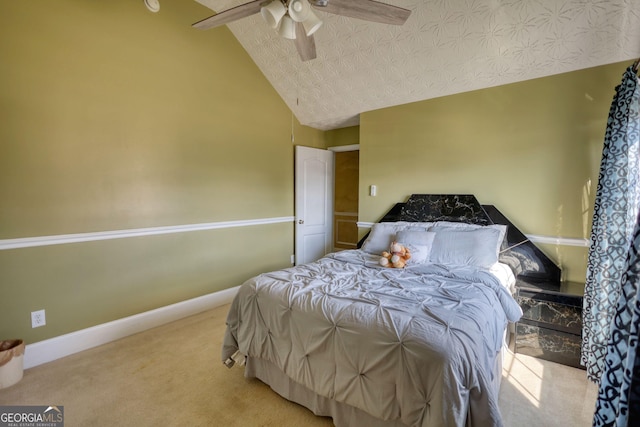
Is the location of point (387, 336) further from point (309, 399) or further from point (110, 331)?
point (110, 331)

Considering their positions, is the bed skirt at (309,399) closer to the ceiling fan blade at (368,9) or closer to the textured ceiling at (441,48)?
the ceiling fan blade at (368,9)

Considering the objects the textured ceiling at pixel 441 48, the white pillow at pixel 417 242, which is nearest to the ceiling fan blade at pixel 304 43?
the textured ceiling at pixel 441 48

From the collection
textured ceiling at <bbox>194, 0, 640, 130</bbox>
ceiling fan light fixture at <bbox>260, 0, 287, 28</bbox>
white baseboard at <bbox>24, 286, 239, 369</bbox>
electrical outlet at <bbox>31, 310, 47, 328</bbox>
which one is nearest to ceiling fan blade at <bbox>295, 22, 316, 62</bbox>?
ceiling fan light fixture at <bbox>260, 0, 287, 28</bbox>

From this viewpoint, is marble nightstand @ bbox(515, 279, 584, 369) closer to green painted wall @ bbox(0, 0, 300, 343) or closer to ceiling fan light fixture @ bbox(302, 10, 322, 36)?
ceiling fan light fixture @ bbox(302, 10, 322, 36)

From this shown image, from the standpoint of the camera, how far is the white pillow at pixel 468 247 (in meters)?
2.53

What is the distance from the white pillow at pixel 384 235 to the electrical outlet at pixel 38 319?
2810 millimetres

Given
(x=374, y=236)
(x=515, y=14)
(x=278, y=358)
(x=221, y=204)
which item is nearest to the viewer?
(x=278, y=358)

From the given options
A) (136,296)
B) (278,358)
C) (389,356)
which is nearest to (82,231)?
(136,296)

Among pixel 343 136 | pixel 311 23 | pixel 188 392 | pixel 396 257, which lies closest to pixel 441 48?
pixel 311 23

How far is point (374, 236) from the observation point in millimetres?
3150

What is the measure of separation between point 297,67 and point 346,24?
3.06 ft

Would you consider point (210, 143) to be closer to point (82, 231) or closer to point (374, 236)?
point (82, 231)

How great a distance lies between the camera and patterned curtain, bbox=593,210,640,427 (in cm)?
74

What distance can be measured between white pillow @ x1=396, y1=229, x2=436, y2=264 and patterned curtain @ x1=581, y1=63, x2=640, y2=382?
1139 millimetres
